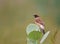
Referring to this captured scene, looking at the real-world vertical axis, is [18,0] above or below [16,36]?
above

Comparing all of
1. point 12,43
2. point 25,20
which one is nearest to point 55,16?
point 25,20

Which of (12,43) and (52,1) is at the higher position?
(52,1)

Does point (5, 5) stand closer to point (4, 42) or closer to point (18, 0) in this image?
point (18, 0)

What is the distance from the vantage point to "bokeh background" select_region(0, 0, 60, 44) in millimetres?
1090

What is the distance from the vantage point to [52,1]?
3.80 ft

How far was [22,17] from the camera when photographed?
1.12m

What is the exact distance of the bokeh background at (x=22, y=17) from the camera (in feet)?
3.58

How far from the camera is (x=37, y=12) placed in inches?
43.9

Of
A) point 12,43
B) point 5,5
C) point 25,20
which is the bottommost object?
point 12,43

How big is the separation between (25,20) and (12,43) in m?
0.18

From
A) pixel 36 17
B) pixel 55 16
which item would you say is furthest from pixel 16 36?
pixel 55 16

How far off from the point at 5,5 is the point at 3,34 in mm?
196

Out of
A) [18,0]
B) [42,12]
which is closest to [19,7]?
[18,0]

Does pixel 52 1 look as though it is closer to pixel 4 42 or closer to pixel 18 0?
pixel 18 0
